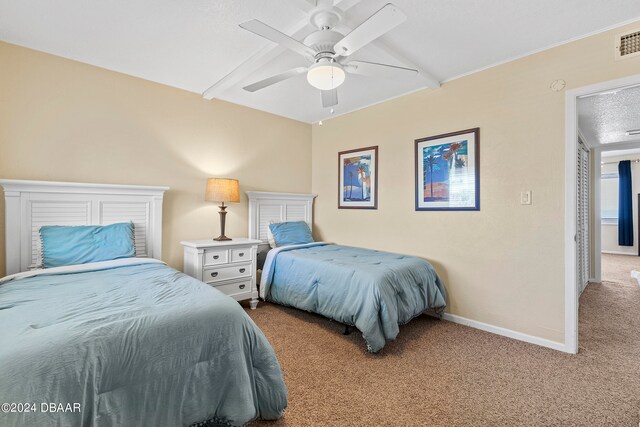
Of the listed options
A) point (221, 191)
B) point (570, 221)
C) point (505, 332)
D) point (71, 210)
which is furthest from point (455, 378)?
point (71, 210)

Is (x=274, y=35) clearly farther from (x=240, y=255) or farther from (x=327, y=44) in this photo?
(x=240, y=255)

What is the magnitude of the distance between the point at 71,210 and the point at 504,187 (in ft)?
12.7

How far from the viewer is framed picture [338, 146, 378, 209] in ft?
12.3

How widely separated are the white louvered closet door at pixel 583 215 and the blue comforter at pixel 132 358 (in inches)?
166

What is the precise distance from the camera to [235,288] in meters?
3.18

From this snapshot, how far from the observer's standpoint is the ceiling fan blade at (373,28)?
148cm

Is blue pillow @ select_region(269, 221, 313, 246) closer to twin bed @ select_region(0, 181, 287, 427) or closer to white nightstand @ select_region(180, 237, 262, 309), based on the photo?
white nightstand @ select_region(180, 237, 262, 309)

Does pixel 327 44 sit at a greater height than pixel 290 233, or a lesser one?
greater

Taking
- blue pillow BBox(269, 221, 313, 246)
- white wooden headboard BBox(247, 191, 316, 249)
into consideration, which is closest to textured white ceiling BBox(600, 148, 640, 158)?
white wooden headboard BBox(247, 191, 316, 249)

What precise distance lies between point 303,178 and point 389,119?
5.08ft

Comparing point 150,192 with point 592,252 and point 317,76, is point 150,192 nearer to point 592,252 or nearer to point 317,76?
point 317,76

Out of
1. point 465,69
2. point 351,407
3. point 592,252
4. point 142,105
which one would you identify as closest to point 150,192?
point 142,105

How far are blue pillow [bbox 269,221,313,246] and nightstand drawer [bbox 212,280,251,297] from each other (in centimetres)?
67

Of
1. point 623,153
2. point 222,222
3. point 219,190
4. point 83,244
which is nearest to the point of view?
point 83,244
